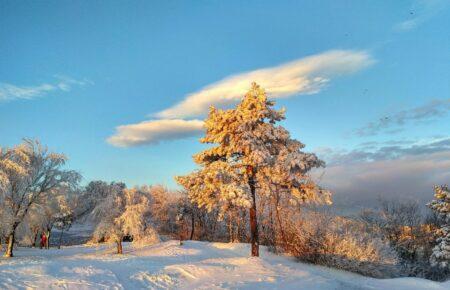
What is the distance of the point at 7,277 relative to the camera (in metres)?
13.7

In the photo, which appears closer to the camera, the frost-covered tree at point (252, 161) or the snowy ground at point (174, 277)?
the snowy ground at point (174, 277)

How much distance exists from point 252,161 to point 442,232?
25.4 metres

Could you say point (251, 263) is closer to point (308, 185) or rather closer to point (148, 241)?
point (308, 185)

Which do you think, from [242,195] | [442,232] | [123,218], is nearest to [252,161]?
[242,195]

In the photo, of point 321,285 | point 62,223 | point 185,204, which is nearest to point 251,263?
point 321,285

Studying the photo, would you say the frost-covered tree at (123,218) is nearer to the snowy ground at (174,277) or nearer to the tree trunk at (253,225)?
the tree trunk at (253,225)

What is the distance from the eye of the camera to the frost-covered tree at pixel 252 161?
25250 mm

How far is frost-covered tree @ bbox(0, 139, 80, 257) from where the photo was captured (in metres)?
28.1

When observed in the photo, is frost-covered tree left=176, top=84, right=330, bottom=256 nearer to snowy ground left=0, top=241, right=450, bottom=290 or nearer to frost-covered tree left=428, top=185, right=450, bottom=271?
snowy ground left=0, top=241, right=450, bottom=290

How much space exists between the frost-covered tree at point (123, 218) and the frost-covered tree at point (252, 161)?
661 centimetres

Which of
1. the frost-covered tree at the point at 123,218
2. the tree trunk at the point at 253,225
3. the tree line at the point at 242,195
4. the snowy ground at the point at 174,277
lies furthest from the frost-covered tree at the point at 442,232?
the frost-covered tree at the point at 123,218

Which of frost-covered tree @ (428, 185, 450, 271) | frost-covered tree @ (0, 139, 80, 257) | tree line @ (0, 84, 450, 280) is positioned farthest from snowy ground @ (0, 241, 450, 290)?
frost-covered tree @ (428, 185, 450, 271)

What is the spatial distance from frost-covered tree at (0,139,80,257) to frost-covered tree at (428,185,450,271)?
1242 inches

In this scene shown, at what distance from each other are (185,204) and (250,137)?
33.5 m
